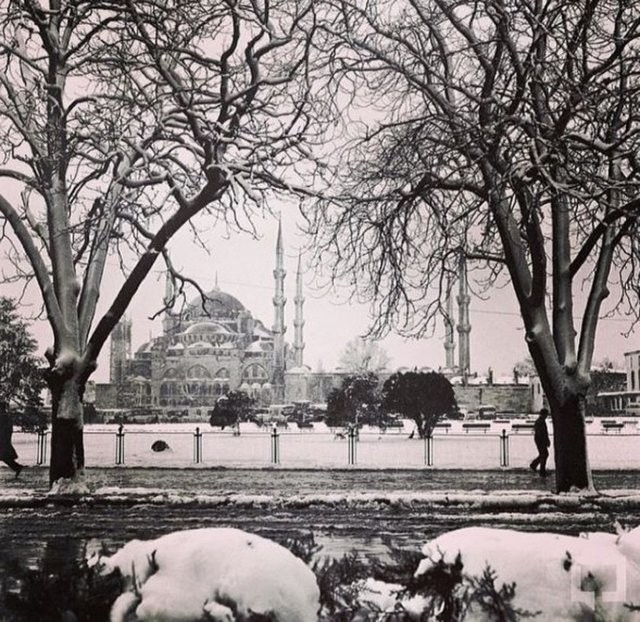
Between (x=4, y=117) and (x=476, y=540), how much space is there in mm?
8709

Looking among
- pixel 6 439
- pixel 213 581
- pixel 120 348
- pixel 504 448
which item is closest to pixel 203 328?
pixel 120 348

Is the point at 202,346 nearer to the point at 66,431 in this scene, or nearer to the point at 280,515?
the point at 66,431

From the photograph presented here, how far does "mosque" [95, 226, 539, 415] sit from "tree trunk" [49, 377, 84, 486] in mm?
716

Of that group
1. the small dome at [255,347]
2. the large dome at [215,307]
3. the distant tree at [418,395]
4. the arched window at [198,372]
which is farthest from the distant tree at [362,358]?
the arched window at [198,372]

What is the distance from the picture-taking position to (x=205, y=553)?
5051 mm

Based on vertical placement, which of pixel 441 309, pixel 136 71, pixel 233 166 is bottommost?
pixel 441 309

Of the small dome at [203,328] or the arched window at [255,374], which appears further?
the arched window at [255,374]

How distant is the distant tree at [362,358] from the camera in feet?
34.2

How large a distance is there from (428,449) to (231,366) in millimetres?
3828

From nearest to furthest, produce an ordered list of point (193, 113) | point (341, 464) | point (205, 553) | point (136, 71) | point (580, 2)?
point (205, 553) → point (580, 2) → point (193, 113) → point (136, 71) → point (341, 464)

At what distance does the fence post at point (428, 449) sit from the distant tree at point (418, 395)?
0.74 m

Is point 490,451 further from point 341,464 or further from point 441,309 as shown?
point 441,309

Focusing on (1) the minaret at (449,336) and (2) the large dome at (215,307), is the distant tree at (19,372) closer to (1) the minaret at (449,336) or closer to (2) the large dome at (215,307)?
(2) the large dome at (215,307)

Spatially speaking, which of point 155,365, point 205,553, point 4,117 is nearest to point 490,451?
point 155,365
